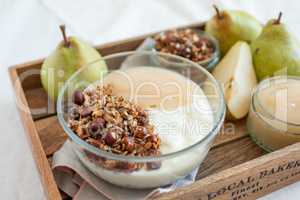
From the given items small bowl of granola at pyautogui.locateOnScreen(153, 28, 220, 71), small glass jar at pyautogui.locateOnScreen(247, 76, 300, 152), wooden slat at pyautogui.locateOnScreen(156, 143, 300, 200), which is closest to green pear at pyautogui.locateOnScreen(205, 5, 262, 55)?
small bowl of granola at pyautogui.locateOnScreen(153, 28, 220, 71)

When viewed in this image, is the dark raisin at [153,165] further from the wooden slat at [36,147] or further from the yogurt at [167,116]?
the wooden slat at [36,147]

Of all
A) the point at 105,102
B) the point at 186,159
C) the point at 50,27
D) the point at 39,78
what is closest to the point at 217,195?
the point at 186,159

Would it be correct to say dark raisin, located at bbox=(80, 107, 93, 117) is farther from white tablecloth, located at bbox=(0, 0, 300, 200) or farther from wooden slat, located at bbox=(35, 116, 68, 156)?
white tablecloth, located at bbox=(0, 0, 300, 200)

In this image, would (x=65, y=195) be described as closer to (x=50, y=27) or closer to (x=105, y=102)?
(x=105, y=102)

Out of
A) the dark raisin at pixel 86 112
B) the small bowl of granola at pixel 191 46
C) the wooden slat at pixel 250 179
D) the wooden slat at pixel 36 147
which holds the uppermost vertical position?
the dark raisin at pixel 86 112

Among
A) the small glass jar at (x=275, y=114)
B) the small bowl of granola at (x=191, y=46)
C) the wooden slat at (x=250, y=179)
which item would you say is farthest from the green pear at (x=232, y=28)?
the wooden slat at (x=250, y=179)

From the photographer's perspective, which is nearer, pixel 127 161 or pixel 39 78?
pixel 127 161
